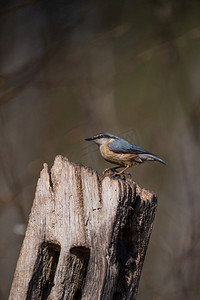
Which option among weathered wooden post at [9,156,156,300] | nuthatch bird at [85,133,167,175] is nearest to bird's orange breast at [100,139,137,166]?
nuthatch bird at [85,133,167,175]

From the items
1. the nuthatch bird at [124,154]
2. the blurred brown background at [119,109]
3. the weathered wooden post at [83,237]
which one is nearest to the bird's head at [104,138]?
the nuthatch bird at [124,154]

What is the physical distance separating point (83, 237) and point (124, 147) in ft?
3.03

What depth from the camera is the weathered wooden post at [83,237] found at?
1550mm

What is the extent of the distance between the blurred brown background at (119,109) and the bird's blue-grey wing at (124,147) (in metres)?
1.05

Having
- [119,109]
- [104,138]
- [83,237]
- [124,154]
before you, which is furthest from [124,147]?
[119,109]

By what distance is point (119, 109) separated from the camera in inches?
181

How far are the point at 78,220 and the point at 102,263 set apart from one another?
0.19 meters

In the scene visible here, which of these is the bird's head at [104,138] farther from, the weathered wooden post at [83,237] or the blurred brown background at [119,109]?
the weathered wooden post at [83,237]

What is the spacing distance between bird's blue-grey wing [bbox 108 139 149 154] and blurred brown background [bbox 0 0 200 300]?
1.05 m

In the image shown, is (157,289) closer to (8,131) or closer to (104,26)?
(8,131)

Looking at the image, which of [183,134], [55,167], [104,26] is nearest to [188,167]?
[183,134]

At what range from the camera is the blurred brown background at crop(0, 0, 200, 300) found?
3.64 m

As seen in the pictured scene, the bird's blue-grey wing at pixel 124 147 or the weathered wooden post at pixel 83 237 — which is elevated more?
the bird's blue-grey wing at pixel 124 147

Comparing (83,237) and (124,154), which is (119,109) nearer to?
(124,154)
